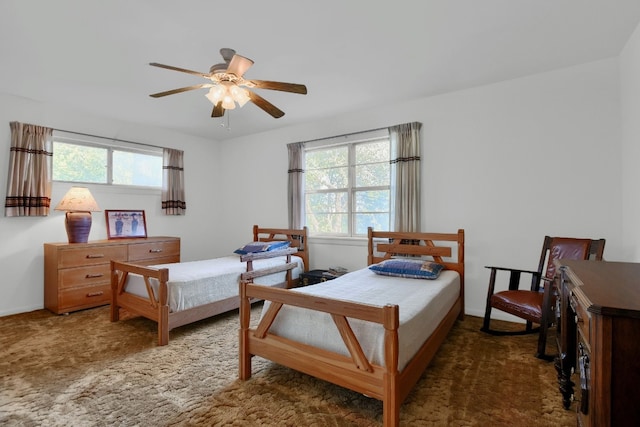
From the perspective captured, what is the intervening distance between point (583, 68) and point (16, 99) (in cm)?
618

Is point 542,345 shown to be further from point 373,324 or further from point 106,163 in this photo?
point 106,163

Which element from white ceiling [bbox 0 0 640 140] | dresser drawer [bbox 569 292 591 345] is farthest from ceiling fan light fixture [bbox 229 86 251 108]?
dresser drawer [bbox 569 292 591 345]

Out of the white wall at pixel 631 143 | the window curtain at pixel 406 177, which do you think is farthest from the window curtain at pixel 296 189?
the white wall at pixel 631 143

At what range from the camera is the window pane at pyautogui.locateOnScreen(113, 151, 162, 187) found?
14.9ft

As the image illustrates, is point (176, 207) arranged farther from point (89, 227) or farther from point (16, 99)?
point (16, 99)

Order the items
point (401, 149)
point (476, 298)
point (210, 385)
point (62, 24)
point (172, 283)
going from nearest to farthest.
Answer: point (210, 385)
point (62, 24)
point (172, 283)
point (476, 298)
point (401, 149)

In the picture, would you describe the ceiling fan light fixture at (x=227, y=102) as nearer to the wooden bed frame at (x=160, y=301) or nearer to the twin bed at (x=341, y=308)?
the twin bed at (x=341, y=308)

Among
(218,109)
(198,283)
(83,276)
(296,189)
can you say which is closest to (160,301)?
(198,283)

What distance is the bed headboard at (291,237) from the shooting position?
4543 millimetres

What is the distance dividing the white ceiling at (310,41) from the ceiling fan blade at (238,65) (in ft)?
1.26

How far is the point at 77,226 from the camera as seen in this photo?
3.76 meters

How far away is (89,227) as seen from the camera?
3.88m

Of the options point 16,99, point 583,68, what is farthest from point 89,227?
point 583,68

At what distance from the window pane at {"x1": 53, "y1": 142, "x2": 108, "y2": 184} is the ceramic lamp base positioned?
661 millimetres
